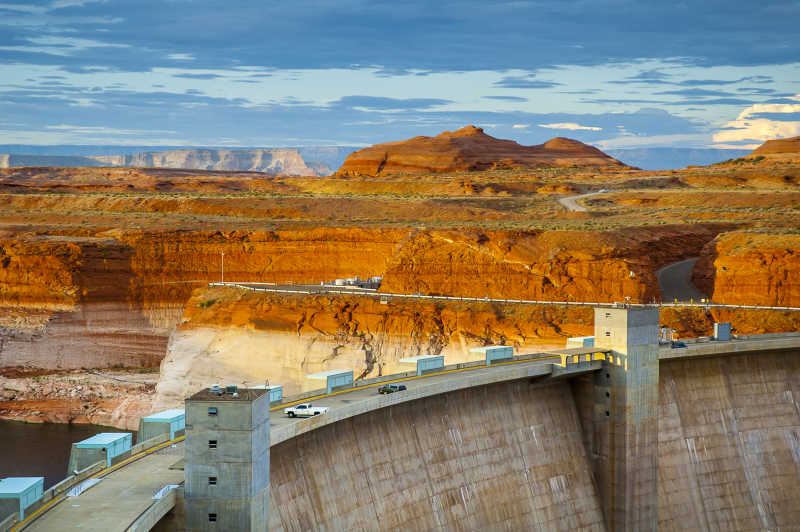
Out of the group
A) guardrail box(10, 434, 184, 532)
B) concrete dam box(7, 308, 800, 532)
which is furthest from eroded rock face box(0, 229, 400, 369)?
guardrail box(10, 434, 184, 532)

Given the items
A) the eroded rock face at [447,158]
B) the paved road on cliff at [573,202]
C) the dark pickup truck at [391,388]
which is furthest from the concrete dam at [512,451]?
the eroded rock face at [447,158]

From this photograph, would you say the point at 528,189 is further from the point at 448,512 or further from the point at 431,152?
the point at 448,512

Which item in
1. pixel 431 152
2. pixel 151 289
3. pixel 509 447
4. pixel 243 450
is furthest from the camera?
pixel 431 152

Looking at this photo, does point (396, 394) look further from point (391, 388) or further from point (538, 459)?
point (538, 459)

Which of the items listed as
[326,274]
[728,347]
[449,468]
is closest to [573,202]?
[326,274]

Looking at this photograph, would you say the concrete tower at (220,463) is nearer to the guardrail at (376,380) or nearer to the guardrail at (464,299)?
the guardrail at (376,380)

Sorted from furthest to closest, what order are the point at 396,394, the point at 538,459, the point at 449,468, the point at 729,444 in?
1. the point at 729,444
2. the point at 538,459
3. the point at 449,468
4. the point at 396,394

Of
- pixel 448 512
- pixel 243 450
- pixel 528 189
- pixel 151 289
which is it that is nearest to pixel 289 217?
pixel 151 289
